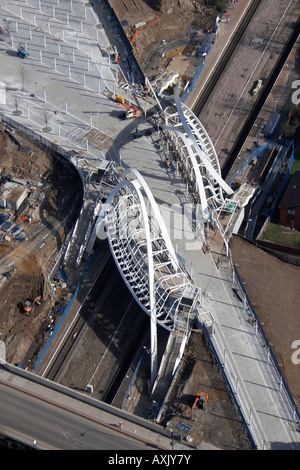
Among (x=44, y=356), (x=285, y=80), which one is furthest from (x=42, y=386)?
(x=285, y=80)

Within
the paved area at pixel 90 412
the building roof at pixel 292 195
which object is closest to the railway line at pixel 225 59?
the building roof at pixel 292 195

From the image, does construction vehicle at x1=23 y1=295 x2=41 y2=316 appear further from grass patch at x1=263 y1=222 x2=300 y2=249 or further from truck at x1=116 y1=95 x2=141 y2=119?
truck at x1=116 y1=95 x2=141 y2=119

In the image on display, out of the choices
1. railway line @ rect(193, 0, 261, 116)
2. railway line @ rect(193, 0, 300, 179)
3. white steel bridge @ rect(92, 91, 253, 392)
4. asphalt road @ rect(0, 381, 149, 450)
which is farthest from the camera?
railway line @ rect(193, 0, 261, 116)

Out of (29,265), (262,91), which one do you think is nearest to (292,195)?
(262,91)

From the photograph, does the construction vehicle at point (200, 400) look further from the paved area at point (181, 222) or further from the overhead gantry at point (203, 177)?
the overhead gantry at point (203, 177)

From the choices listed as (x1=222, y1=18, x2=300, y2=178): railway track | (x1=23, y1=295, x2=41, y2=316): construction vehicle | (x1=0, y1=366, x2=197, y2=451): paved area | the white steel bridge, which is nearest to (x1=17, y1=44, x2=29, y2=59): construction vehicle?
the white steel bridge

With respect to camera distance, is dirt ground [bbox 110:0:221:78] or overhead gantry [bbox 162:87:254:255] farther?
dirt ground [bbox 110:0:221:78]

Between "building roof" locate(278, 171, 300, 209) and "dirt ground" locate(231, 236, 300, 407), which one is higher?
"building roof" locate(278, 171, 300, 209)

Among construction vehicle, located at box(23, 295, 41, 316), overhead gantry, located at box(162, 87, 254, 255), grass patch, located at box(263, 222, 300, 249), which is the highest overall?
overhead gantry, located at box(162, 87, 254, 255)
